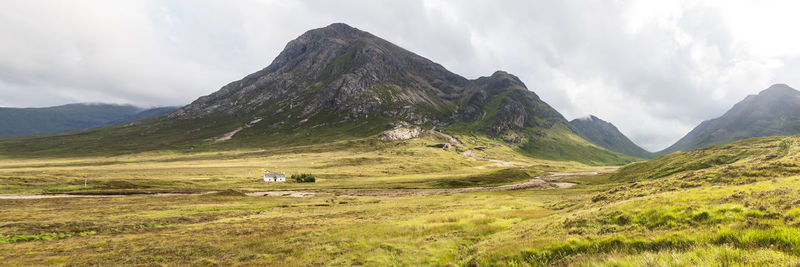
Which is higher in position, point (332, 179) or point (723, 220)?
point (723, 220)

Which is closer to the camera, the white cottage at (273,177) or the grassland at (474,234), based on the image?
the grassland at (474,234)

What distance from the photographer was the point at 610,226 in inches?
556

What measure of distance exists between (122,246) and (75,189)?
256 feet

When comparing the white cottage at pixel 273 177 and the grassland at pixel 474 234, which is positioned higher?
the grassland at pixel 474 234

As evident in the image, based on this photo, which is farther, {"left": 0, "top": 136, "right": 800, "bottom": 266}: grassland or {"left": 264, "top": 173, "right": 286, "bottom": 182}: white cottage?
{"left": 264, "top": 173, "right": 286, "bottom": 182}: white cottage

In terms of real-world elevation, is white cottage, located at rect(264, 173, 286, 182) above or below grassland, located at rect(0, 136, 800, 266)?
below

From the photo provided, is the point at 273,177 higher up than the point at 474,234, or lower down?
lower down

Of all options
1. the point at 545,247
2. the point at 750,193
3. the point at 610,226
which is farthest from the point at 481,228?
the point at 750,193

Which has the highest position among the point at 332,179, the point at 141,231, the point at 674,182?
the point at 674,182

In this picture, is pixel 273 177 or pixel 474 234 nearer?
pixel 474 234

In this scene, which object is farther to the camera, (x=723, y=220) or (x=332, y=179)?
(x=332, y=179)

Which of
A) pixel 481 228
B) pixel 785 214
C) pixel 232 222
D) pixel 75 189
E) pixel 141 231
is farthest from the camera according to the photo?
pixel 75 189

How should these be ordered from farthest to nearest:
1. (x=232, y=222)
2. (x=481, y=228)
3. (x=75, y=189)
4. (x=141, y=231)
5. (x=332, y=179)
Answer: (x=332, y=179)
(x=75, y=189)
(x=232, y=222)
(x=141, y=231)
(x=481, y=228)

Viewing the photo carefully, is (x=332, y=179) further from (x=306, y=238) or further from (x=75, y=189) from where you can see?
(x=306, y=238)
